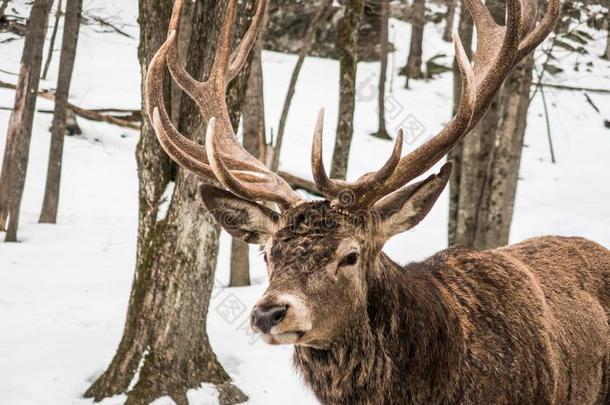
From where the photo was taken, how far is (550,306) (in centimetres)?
468

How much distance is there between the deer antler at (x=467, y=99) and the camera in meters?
3.98

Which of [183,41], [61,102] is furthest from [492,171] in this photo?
[61,102]

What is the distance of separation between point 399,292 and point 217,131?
171 cm

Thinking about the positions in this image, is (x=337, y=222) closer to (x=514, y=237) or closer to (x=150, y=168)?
(x=150, y=168)

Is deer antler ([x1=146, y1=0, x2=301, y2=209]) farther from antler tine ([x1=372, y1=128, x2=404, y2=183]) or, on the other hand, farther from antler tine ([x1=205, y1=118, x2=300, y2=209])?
antler tine ([x1=372, y1=128, x2=404, y2=183])

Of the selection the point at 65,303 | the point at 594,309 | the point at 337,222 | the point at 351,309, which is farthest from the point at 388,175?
the point at 65,303

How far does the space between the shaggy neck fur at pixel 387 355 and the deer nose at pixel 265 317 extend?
62cm

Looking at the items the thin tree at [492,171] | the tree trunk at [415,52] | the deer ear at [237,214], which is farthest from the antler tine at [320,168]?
the tree trunk at [415,52]

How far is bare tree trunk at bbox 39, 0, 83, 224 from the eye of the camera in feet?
50.2

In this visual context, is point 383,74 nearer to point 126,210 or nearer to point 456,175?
point 126,210

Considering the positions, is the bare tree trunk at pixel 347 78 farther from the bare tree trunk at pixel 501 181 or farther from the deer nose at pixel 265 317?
the deer nose at pixel 265 317

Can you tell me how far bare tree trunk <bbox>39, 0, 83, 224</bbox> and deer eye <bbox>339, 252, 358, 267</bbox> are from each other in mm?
12768

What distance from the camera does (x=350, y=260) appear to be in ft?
12.6

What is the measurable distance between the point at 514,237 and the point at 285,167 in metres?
5.95
